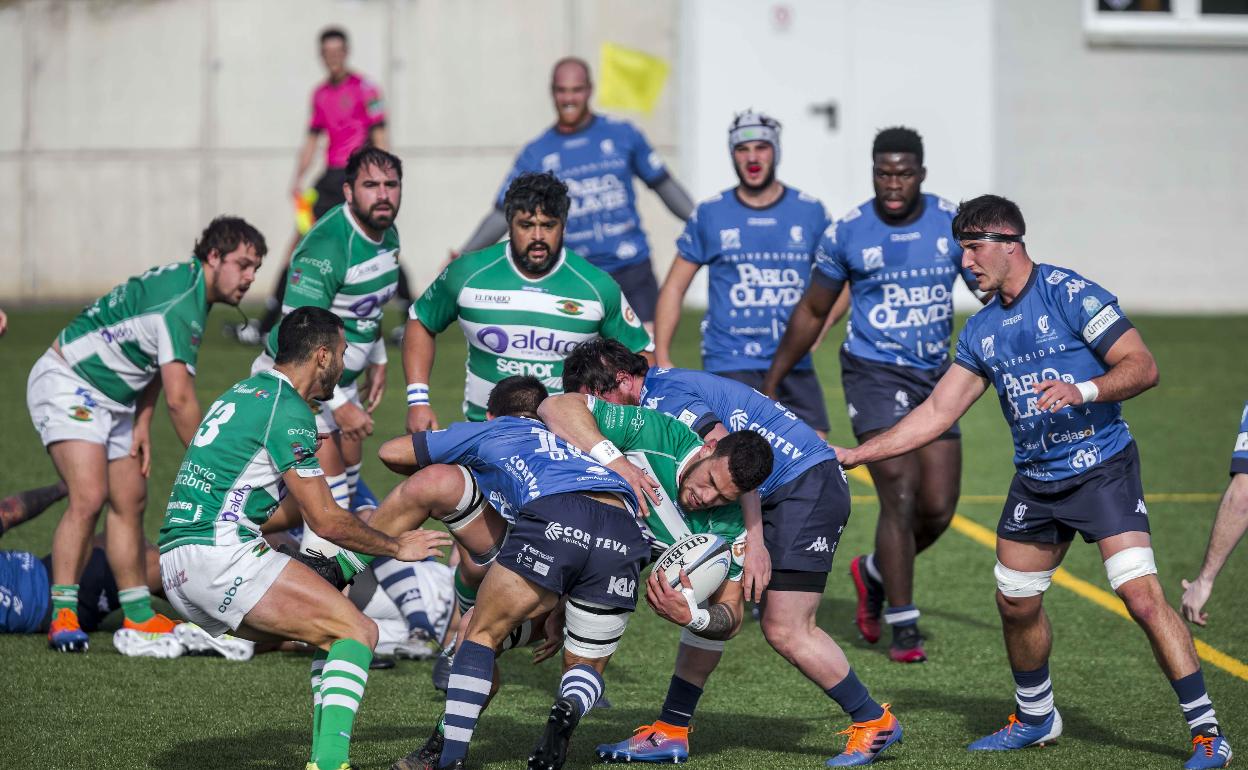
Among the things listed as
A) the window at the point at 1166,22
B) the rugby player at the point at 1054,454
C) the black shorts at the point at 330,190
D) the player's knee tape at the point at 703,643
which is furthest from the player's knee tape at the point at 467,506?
the window at the point at 1166,22

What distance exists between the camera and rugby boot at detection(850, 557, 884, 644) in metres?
8.16

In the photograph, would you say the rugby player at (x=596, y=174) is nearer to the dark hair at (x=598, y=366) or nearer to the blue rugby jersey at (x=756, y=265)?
→ the blue rugby jersey at (x=756, y=265)

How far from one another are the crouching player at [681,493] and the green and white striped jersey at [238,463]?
0.94m

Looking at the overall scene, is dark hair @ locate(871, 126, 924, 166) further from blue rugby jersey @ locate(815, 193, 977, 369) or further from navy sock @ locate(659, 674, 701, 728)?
navy sock @ locate(659, 674, 701, 728)

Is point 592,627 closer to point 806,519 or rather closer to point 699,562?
point 699,562

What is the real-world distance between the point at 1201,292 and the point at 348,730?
60.1 ft

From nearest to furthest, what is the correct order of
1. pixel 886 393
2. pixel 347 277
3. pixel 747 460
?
pixel 747 460 → pixel 886 393 → pixel 347 277

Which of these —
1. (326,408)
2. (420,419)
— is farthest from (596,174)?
(420,419)

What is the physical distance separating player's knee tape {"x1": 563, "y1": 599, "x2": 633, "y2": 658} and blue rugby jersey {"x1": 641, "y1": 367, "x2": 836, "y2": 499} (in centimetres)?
90

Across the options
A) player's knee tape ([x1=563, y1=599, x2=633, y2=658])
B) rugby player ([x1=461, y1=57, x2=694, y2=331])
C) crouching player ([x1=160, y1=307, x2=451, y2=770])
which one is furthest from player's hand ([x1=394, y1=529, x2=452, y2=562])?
rugby player ([x1=461, y1=57, x2=694, y2=331])

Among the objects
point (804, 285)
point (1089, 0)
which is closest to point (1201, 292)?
point (1089, 0)

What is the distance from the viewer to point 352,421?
8117mm

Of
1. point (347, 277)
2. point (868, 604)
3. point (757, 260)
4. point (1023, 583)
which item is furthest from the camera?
point (757, 260)

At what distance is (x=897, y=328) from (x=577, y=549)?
2.99m
